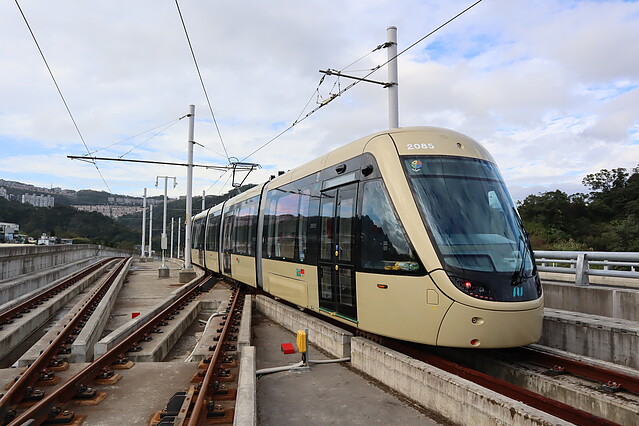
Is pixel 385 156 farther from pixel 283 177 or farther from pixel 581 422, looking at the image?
pixel 283 177

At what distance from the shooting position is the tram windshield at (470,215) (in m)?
5.88

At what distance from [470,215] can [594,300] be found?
4.32m

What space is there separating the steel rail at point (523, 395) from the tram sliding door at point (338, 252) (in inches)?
47.9

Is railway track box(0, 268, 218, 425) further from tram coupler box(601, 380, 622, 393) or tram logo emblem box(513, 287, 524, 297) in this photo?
tram coupler box(601, 380, 622, 393)

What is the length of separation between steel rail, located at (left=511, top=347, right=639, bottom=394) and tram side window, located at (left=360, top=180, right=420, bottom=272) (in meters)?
2.34

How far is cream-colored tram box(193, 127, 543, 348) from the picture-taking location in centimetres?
569

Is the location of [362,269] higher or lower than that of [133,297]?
higher

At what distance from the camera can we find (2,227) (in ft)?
219

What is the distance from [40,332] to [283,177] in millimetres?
7698

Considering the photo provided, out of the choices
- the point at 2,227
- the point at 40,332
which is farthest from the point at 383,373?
the point at 2,227

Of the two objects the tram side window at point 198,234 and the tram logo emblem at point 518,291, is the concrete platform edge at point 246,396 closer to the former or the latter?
the tram logo emblem at point 518,291

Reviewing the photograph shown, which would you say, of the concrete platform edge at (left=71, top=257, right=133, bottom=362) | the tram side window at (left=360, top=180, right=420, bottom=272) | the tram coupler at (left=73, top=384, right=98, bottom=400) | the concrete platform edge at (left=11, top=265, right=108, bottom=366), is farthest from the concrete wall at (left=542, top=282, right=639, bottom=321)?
the concrete platform edge at (left=11, top=265, right=108, bottom=366)

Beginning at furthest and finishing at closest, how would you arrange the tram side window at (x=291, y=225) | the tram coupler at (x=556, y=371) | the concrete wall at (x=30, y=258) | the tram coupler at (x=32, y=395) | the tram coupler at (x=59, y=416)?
Result: 1. the concrete wall at (x=30, y=258)
2. the tram side window at (x=291, y=225)
3. the tram coupler at (x=556, y=371)
4. the tram coupler at (x=32, y=395)
5. the tram coupler at (x=59, y=416)

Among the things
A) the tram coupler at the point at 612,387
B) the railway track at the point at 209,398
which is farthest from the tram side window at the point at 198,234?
the tram coupler at the point at 612,387
